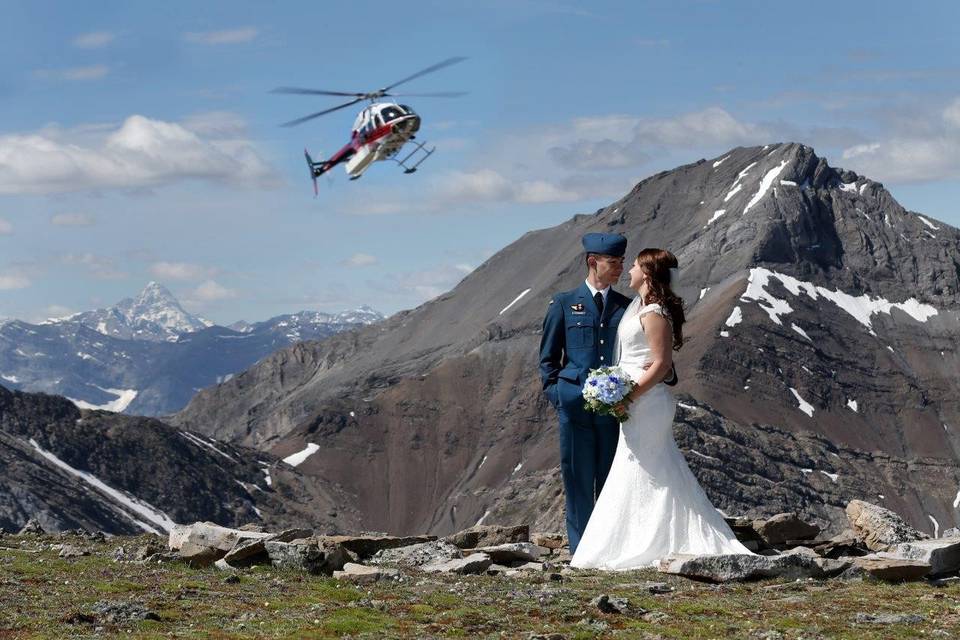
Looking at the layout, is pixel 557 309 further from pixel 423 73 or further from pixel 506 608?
pixel 423 73

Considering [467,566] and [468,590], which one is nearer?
[468,590]

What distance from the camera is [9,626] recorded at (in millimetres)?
16844

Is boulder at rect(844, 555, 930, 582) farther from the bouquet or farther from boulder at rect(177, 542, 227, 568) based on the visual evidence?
boulder at rect(177, 542, 227, 568)

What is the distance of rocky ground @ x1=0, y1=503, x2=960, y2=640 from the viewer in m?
17.0

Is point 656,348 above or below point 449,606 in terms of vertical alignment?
above

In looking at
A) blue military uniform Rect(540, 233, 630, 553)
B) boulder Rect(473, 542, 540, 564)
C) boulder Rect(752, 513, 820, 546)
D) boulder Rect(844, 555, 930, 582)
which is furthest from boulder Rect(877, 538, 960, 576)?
boulder Rect(473, 542, 540, 564)

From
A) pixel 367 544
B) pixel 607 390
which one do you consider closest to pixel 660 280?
pixel 607 390

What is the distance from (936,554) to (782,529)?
16.3 ft

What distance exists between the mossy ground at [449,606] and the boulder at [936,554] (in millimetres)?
622

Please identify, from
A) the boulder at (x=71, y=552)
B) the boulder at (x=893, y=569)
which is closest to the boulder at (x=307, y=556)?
the boulder at (x=71, y=552)

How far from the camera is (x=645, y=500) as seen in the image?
2192 cm

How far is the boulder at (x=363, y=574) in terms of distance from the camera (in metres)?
21.3

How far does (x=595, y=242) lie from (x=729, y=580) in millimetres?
5432

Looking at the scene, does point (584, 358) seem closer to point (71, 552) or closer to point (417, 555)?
point (417, 555)
